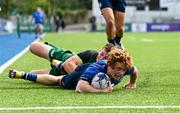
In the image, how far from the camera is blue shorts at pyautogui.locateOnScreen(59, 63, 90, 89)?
26.5ft

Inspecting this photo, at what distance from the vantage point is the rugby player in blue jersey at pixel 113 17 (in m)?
10.3

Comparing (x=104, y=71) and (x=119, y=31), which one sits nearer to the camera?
(x=104, y=71)

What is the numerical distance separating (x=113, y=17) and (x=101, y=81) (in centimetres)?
299

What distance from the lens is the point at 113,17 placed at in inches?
408

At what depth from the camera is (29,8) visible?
3418 inches

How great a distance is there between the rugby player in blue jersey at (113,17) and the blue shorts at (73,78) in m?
2.12

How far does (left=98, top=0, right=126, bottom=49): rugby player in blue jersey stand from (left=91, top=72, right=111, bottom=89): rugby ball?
8.54ft

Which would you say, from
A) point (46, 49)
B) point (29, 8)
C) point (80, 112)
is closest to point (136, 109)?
point (80, 112)

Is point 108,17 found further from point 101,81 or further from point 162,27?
point 162,27

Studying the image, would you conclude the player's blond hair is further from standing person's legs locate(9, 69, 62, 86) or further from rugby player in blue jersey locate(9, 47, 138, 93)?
standing person's legs locate(9, 69, 62, 86)

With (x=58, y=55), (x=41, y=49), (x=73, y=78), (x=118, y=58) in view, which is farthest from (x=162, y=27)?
(x=118, y=58)

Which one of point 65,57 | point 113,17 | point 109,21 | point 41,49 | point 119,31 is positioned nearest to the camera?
point 65,57

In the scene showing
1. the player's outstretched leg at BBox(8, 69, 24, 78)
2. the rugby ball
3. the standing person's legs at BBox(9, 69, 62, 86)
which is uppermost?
the rugby ball

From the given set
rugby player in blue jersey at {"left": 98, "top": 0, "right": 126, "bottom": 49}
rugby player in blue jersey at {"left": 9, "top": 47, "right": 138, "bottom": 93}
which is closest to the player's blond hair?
rugby player in blue jersey at {"left": 9, "top": 47, "right": 138, "bottom": 93}
